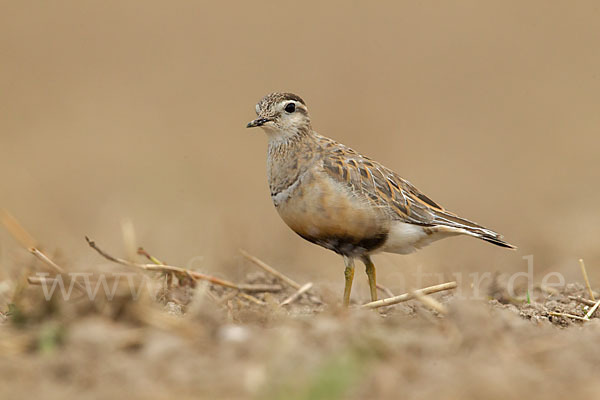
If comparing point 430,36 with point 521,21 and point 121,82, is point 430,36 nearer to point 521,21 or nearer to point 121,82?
point 521,21

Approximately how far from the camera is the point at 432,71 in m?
22.4

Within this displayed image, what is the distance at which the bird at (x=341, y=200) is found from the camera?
671 centimetres

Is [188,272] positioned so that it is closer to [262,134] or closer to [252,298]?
[252,298]

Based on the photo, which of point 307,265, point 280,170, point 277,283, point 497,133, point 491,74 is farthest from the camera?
point 491,74

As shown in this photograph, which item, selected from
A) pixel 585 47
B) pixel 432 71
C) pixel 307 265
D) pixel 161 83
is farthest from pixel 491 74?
pixel 307 265

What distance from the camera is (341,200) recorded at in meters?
6.71

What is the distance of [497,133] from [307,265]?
1039cm

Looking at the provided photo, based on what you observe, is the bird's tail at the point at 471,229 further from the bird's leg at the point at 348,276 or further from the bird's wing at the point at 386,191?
the bird's leg at the point at 348,276

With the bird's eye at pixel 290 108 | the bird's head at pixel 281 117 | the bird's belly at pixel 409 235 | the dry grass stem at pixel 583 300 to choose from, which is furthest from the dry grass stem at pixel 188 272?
the dry grass stem at pixel 583 300

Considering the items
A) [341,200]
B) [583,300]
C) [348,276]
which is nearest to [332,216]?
[341,200]

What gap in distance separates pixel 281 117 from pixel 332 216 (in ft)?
3.93

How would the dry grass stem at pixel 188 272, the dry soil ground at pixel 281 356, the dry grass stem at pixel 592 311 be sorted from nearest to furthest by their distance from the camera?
the dry soil ground at pixel 281 356 < the dry grass stem at pixel 188 272 < the dry grass stem at pixel 592 311

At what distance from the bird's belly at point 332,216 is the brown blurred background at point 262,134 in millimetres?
1558

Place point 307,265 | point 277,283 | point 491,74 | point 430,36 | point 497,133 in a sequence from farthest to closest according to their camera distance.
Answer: point 430,36
point 491,74
point 497,133
point 307,265
point 277,283
